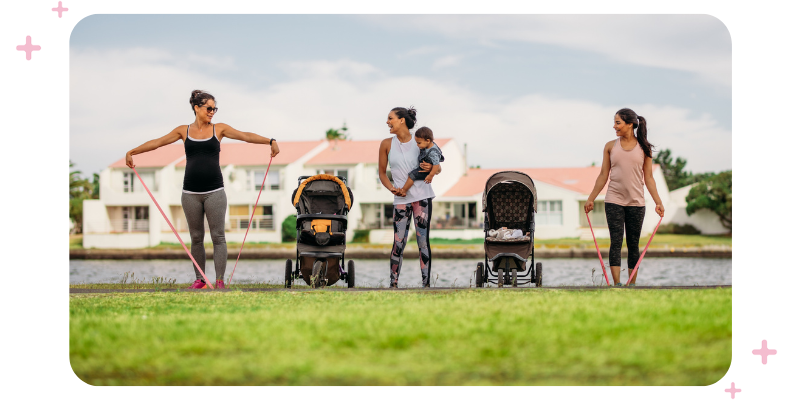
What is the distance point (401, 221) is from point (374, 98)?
440 inches

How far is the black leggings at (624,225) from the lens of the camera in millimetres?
7090

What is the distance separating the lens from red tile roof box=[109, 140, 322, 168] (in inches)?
1737

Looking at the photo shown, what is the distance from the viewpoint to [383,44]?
7930 mm

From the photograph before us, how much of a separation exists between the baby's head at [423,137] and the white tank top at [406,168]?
0.32 feet

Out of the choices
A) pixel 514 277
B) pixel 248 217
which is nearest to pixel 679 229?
pixel 248 217

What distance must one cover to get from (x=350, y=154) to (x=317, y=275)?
3709 cm

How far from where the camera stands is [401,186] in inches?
286
